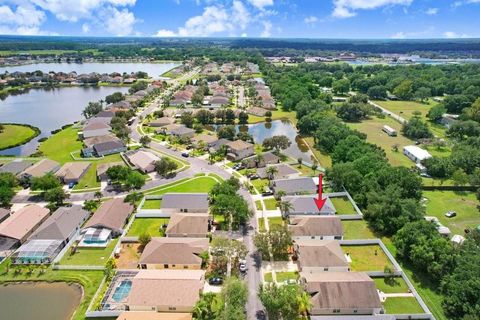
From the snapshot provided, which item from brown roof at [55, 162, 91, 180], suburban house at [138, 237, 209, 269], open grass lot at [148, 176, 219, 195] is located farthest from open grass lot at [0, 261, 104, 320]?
brown roof at [55, 162, 91, 180]

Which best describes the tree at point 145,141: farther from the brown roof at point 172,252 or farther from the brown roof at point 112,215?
the brown roof at point 172,252

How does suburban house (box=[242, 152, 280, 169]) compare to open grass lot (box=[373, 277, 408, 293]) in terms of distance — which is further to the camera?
suburban house (box=[242, 152, 280, 169])

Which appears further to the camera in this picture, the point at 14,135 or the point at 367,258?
the point at 14,135

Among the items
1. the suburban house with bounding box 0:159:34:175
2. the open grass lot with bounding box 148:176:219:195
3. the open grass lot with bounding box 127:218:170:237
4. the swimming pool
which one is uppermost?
the suburban house with bounding box 0:159:34:175

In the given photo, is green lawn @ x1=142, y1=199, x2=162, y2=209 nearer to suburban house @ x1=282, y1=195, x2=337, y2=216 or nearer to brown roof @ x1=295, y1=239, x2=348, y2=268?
suburban house @ x1=282, y1=195, x2=337, y2=216

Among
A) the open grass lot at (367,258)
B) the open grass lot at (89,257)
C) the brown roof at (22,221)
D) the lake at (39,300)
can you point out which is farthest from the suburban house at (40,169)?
the open grass lot at (367,258)

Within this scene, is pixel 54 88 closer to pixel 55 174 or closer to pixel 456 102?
pixel 55 174

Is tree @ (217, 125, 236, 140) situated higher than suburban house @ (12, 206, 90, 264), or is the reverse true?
tree @ (217, 125, 236, 140)

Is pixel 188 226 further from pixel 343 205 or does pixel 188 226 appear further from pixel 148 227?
pixel 343 205

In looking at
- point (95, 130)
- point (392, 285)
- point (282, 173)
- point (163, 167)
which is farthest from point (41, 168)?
point (392, 285)
